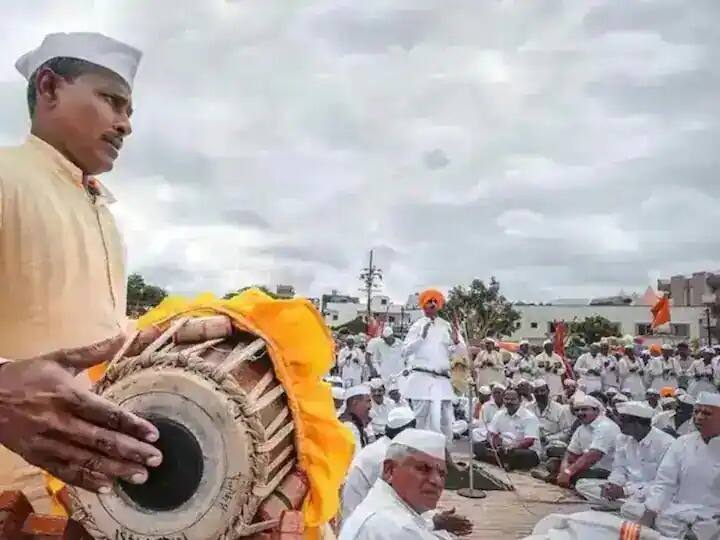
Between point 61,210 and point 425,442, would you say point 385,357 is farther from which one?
point 61,210

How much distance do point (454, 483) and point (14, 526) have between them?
7.12m

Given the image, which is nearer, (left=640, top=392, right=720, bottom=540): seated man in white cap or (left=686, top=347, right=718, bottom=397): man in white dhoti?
(left=640, top=392, right=720, bottom=540): seated man in white cap

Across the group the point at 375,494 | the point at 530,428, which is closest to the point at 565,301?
the point at 530,428

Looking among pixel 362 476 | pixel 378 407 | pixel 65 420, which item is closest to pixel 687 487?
pixel 362 476

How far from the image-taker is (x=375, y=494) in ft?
12.5

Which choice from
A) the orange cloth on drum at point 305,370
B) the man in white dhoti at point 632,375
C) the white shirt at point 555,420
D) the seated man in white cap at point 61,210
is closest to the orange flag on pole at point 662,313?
the man in white dhoti at point 632,375

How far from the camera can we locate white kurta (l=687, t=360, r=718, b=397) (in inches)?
519

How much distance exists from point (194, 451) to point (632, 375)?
16.1 meters

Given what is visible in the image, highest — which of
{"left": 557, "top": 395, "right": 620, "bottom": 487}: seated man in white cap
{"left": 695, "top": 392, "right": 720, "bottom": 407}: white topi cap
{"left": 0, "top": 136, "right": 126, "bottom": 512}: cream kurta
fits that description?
{"left": 0, "top": 136, "right": 126, "bottom": 512}: cream kurta

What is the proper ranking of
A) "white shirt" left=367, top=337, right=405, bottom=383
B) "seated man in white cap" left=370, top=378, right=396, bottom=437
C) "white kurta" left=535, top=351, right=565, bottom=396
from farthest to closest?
"white kurta" left=535, top=351, right=565, bottom=396, "white shirt" left=367, top=337, right=405, bottom=383, "seated man in white cap" left=370, top=378, right=396, bottom=437

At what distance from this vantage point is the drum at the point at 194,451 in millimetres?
1396

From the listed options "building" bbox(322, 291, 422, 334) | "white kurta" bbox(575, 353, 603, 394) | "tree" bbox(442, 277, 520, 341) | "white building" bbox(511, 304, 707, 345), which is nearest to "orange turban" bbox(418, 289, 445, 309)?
"white kurta" bbox(575, 353, 603, 394)

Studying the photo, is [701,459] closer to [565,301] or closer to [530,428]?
[530,428]

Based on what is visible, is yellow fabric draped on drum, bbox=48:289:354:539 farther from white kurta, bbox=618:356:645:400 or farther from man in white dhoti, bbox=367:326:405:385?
white kurta, bbox=618:356:645:400
